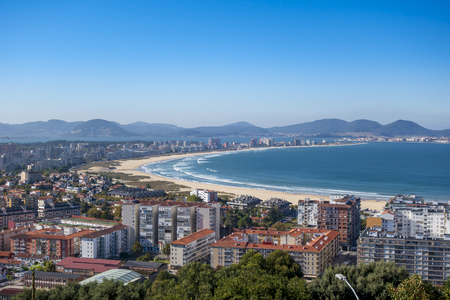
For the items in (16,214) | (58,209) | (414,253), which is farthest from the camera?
(58,209)

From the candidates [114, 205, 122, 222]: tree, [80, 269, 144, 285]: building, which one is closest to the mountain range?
[114, 205, 122, 222]: tree

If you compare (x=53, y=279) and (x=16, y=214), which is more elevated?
(x=16, y=214)

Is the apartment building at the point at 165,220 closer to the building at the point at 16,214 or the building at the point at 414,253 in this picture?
the building at the point at 414,253

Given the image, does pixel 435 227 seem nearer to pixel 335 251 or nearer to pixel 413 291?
pixel 335 251

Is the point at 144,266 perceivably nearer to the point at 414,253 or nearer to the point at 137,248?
the point at 137,248

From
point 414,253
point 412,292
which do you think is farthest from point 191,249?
point 412,292

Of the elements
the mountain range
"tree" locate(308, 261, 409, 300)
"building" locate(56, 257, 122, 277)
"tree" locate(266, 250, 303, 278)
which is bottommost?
"building" locate(56, 257, 122, 277)

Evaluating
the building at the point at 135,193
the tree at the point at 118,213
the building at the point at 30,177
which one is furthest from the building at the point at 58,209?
the building at the point at 30,177

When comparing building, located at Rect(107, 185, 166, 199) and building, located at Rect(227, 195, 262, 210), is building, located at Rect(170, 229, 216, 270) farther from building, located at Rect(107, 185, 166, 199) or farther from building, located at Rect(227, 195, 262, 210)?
building, located at Rect(107, 185, 166, 199)
